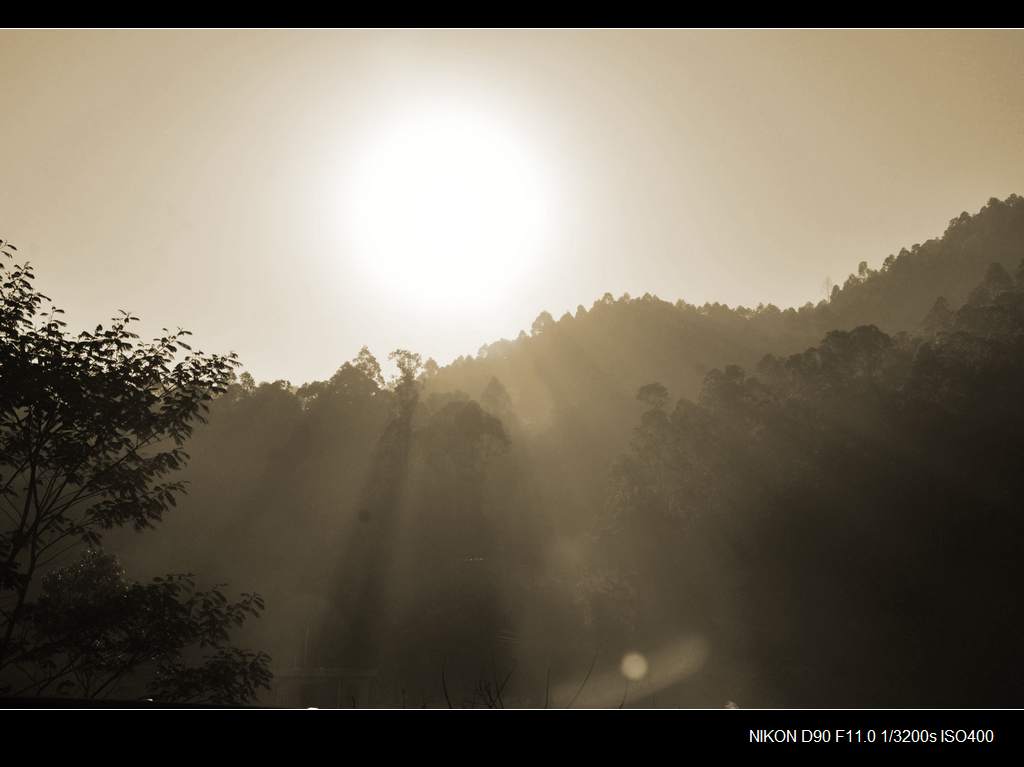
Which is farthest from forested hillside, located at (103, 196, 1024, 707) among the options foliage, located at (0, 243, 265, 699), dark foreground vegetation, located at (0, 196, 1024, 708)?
foliage, located at (0, 243, 265, 699)

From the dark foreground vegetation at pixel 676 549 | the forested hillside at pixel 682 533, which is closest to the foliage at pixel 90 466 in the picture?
the dark foreground vegetation at pixel 676 549

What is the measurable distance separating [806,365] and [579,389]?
59.1 meters

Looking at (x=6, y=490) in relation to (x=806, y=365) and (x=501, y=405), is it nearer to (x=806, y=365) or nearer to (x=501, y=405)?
(x=806, y=365)

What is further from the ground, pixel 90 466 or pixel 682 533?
pixel 682 533

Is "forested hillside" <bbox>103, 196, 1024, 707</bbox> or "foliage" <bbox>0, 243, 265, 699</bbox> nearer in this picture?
"foliage" <bbox>0, 243, 265, 699</bbox>

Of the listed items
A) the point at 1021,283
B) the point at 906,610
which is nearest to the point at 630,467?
the point at 906,610

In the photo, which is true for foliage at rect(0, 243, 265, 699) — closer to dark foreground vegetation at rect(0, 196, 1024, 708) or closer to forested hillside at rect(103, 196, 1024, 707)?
dark foreground vegetation at rect(0, 196, 1024, 708)

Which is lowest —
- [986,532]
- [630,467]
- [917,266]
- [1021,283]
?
[986,532]

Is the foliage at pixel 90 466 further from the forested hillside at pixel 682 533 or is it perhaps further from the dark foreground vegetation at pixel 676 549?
the forested hillside at pixel 682 533

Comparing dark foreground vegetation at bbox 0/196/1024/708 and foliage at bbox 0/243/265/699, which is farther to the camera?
dark foreground vegetation at bbox 0/196/1024/708

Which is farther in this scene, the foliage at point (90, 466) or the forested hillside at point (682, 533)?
the forested hillside at point (682, 533)

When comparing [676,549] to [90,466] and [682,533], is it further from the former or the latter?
[90,466]

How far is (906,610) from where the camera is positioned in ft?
126

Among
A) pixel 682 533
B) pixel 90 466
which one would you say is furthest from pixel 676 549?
pixel 90 466
